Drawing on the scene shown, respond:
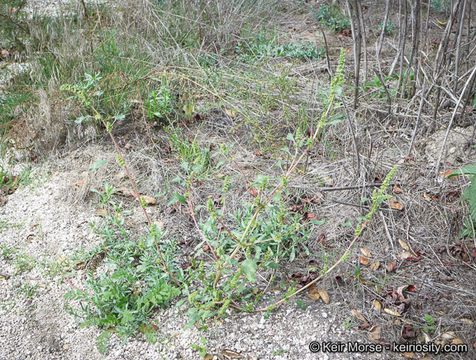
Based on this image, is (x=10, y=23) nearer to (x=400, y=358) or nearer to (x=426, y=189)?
(x=426, y=189)

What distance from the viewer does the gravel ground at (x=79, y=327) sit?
75.4 inches

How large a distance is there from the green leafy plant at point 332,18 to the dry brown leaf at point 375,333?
386 cm

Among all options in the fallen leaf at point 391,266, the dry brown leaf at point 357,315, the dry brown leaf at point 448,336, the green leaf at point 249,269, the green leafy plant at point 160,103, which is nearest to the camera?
the green leaf at point 249,269

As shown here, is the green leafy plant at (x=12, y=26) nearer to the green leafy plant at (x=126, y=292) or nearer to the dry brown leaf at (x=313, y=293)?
the green leafy plant at (x=126, y=292)

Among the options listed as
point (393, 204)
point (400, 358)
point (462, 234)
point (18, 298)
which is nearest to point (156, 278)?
point (18, 298)

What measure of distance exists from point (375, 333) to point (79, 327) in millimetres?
1468

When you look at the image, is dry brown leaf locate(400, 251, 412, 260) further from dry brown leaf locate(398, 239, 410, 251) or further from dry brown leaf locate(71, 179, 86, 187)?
dry brown leaf locate(71, 179, 86, 187)

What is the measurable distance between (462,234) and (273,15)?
3684 mm

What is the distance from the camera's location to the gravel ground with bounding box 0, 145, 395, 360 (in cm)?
192

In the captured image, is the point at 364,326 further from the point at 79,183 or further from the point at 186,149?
the point at 79,183

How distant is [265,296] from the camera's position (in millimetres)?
2125

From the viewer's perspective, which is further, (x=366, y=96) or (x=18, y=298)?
(x=366, y=96)

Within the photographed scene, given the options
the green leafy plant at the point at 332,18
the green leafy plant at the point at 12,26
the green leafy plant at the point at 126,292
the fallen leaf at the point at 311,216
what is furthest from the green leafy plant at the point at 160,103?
the green leafy plant at the point at 332,18

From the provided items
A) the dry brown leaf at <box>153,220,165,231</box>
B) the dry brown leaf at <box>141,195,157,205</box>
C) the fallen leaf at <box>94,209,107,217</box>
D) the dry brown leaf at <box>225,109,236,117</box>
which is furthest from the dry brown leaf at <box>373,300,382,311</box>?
the dry brown leaf at <box>225,109,236,117</box>
